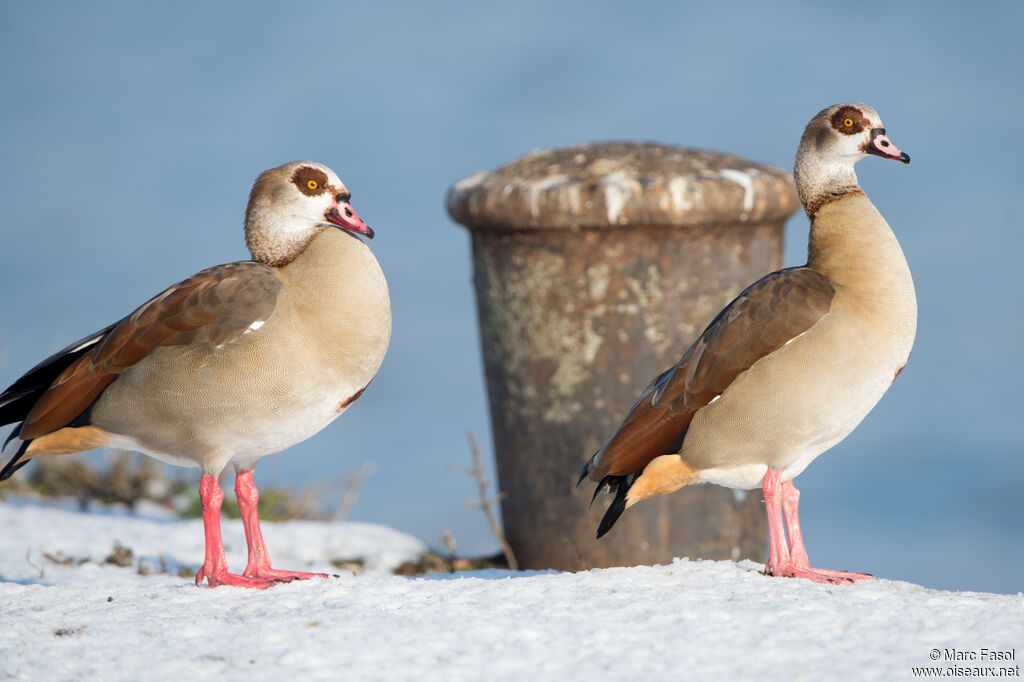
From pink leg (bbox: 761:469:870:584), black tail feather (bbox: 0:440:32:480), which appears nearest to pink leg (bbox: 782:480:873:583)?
pink leg (bbox: 761:469:870:584)

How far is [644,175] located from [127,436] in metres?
3.74

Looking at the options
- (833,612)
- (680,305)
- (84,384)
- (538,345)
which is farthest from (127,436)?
(680,305)

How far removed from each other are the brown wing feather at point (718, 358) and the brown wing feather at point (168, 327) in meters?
1.46

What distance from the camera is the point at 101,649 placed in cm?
362

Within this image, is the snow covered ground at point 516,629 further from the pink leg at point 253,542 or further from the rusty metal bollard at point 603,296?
the rusty metal bollard at point 603,296

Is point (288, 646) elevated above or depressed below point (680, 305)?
below

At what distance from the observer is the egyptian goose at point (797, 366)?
415cm

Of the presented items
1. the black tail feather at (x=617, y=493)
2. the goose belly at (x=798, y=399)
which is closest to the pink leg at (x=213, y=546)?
→ the black tail feather at (x=617, y=493)

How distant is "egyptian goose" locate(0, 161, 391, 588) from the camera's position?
168 inches

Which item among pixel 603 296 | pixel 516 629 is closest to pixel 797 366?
pixel 516 629

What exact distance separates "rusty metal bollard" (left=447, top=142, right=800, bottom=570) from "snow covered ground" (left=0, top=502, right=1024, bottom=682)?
2.66 m

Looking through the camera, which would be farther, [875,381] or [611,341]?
[611,341]

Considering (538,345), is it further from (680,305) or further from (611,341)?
(680,305)

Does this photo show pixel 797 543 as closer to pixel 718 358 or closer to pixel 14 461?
pixel 718 358
